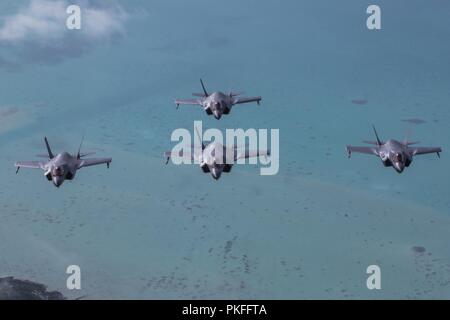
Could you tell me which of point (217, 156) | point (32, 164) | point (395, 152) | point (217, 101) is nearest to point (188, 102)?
point (217, 101)

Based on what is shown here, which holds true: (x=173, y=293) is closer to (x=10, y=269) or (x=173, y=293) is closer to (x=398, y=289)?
(x=10, y=269)

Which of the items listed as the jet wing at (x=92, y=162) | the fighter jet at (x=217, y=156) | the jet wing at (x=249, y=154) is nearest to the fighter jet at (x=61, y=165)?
the jet wing at (x=92, y=162)

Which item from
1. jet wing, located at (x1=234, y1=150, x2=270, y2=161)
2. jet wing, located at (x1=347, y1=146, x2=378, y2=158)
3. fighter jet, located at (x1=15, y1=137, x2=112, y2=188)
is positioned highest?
jet wing, located at (x1=347, y1=146, x2=378, y2=158)

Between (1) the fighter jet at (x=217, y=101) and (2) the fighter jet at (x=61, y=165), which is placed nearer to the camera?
(2) the fighter jet at (x=61, y=165)

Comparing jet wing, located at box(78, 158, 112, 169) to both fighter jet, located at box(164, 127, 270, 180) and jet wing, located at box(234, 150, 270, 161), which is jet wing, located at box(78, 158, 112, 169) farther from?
jet wing, located at box(234, 150, 270, 161)

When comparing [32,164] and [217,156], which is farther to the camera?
[32,164]

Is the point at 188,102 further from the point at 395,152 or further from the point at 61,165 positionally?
the point at 395,152

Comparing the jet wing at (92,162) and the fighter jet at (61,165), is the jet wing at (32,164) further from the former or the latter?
the jet wing at (92,162)

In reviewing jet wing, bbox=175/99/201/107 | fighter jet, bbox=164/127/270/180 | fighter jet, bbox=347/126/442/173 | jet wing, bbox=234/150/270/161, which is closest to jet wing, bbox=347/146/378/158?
fighter jet, bbox=347/126/442/173

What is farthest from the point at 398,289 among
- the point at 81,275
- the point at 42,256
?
the point at 42,256

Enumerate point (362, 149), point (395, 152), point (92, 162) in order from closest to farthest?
point (395, 152) → point (92, 162) → point (362, 149)

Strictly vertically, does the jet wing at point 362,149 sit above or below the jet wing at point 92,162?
above
